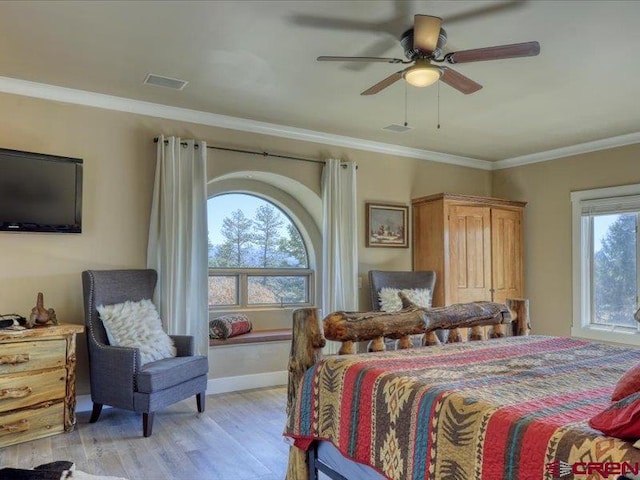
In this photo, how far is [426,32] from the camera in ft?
8.10

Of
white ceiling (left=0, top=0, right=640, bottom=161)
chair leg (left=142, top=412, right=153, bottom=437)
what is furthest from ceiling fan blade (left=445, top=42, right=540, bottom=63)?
chair leg (left=142, top=412, right=153, bottom=437)

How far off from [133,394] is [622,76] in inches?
166

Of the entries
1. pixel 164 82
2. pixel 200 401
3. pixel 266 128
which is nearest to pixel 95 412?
pixel 200 401

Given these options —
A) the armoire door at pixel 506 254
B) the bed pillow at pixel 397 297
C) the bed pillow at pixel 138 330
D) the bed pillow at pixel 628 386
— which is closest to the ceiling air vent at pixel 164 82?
the bed pillow at pixel 138 330

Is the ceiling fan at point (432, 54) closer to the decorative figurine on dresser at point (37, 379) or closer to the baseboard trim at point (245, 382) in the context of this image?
the decorative figurine on dresser at point (37, 379)

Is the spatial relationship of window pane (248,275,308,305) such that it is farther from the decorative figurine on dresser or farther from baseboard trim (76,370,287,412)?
the decorative figurine on dresser

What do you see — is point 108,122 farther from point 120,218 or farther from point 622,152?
point 622,152

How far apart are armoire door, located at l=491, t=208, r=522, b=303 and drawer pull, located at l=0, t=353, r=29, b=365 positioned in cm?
485

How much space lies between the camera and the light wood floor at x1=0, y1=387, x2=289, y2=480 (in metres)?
2.71

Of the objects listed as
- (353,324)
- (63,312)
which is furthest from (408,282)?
(63,312)

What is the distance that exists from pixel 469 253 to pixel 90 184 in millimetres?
4097

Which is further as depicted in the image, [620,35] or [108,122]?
[108,122]

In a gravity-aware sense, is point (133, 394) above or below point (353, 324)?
below

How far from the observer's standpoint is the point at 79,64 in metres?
3.26
